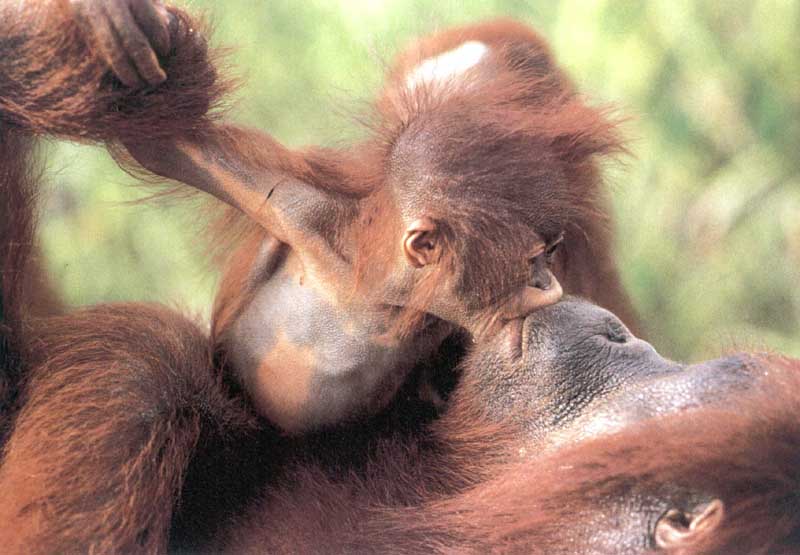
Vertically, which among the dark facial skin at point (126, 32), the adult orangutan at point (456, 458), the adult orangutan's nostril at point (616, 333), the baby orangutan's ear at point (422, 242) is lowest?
the adult orangutan at point (456, 458)

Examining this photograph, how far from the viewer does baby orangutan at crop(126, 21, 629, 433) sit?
123 centimetres

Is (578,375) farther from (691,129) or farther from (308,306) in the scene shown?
(691,129)

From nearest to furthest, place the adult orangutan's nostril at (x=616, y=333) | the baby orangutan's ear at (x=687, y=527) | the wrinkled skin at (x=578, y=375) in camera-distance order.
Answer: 1. the baby orangutan's ear at (x=687, y=527)
2. the wrinkled skin at (x=578, y=375)
3. the adult orangutan's nostril at (x=616, y=333)

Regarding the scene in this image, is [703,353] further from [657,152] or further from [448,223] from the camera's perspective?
[657,152]

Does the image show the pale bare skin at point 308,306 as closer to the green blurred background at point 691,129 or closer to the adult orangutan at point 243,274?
the adult orangutan at point 243,274

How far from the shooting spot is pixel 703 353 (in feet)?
4.68

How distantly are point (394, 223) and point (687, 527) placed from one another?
50cm

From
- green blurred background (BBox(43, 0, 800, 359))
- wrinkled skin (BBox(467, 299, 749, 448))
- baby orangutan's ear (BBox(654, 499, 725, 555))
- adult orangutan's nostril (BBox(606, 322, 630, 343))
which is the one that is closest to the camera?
baby orangutan's ear (BBox(654, 499, 725, 555))

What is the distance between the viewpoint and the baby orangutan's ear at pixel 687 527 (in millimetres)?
1018

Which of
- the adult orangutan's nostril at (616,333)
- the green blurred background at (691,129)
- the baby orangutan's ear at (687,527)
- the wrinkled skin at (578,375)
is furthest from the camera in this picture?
the green blurred background at (691,129)

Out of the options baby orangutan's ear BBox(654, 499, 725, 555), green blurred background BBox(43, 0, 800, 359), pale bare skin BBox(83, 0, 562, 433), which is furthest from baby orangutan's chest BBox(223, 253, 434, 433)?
green blurred background BBox(43, 0, 800, 359)

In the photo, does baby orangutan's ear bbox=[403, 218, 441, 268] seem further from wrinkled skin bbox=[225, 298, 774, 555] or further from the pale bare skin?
wrinkled skin bbox=[225, 298, 774, 555]

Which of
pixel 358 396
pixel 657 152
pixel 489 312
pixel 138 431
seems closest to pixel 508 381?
pixel 489 312

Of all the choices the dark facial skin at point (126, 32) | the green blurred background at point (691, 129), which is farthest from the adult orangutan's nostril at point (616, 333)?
the green blurred background at point (691, 129)
